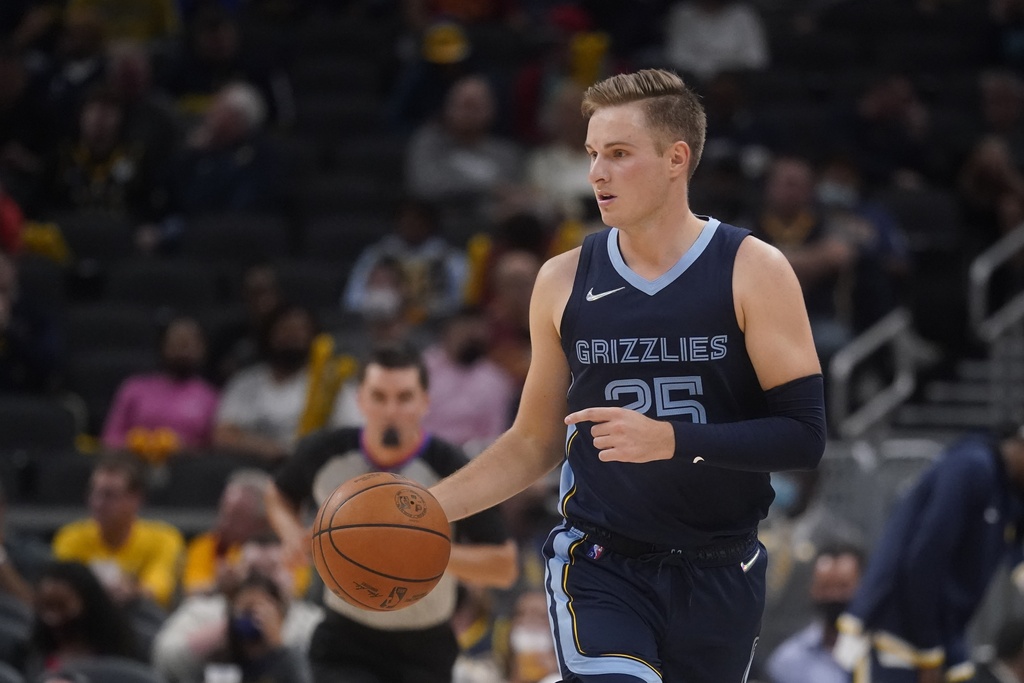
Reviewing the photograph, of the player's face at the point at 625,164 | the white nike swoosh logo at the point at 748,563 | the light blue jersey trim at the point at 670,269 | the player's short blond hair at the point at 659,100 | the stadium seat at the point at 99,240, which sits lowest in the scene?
the stadium seat at the point at 99,240

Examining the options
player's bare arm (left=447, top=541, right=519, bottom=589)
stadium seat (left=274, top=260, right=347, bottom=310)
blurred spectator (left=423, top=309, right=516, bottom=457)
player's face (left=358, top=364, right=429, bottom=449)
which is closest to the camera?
player's bare arm (left=447, top=541, right=519, bottom=589)

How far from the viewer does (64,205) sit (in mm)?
12203

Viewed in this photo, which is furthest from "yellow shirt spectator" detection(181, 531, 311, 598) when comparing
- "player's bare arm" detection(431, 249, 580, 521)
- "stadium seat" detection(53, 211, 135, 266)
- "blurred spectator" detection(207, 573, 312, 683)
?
"player's bare arm" detection(431, 249, 580, 521)

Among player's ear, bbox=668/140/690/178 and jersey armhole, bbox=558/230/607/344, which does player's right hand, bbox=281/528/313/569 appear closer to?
jersey armhole, bbox=558/230/607/344

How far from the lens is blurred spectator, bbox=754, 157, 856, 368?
10.2 metres

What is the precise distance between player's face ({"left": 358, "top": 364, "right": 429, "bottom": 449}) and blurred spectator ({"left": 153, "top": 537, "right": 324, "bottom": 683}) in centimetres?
178

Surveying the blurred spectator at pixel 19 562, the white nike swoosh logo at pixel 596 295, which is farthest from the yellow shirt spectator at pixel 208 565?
the white nike swoosh logo at pixel 596 295

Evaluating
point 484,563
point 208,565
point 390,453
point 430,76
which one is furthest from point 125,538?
point 430,76

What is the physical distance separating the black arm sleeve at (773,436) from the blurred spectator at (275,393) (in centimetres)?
630

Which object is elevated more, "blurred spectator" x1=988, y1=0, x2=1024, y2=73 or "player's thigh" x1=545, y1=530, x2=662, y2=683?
"blurred spectator" x1=988, y1=0, x2=1024, y2=73

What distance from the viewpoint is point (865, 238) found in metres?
10.7

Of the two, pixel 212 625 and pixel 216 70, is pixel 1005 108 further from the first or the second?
pixel 212 625

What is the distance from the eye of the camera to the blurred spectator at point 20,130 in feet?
40.3

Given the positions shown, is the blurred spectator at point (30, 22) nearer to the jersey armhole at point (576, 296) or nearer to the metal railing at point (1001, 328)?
the metal railing at point (1001, 328)
